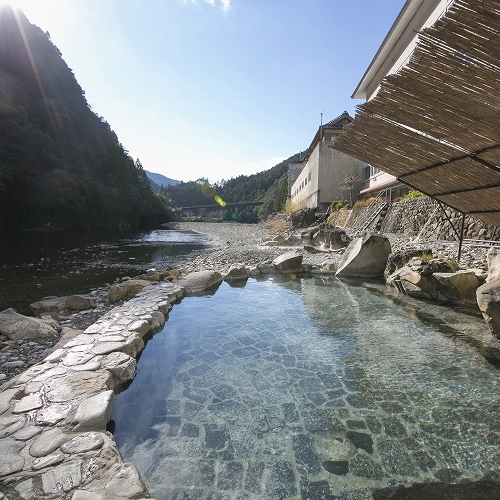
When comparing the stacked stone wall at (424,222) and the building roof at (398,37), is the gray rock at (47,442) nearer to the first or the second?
the stacked stone wall at (424,222)

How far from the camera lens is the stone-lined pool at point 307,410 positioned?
2.57 meters

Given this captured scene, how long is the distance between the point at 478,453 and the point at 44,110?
4136 centimetres

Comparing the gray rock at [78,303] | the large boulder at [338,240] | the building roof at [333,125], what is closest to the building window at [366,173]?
the building roof at [333,125]

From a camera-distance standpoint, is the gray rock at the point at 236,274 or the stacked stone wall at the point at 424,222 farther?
the gray rock at the point at 236,274

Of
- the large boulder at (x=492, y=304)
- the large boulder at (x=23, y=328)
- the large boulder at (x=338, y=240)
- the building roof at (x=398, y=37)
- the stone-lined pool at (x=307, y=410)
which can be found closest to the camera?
the stone-lined pool at (x=307, y=410)

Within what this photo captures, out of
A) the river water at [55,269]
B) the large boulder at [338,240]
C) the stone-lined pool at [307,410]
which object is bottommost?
the river water at [55,269]

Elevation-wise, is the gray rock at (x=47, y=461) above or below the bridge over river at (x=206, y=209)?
below

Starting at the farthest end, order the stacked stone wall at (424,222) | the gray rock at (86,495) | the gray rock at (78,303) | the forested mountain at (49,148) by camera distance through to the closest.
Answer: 1. the forested mountain at (49,148)
2. the stacked stone wall at (424,222)
3. the gray rock at (78,303)
4. the gray rock at (86,495)

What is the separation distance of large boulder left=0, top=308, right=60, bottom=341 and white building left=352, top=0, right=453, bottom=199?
44.8 ft

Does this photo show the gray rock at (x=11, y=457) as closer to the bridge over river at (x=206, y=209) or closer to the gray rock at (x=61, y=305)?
the gray rock at (x=61, y=305)

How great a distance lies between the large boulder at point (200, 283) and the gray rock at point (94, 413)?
17.2ft

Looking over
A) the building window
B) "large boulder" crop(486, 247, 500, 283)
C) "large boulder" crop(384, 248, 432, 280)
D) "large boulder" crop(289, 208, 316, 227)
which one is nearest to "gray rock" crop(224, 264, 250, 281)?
"large boulder" crop(384, 248, 432, 280)

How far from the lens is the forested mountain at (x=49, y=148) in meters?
26.0

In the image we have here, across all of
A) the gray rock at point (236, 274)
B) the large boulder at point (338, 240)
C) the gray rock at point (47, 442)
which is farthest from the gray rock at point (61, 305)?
the large boulder at point (338, 240)
